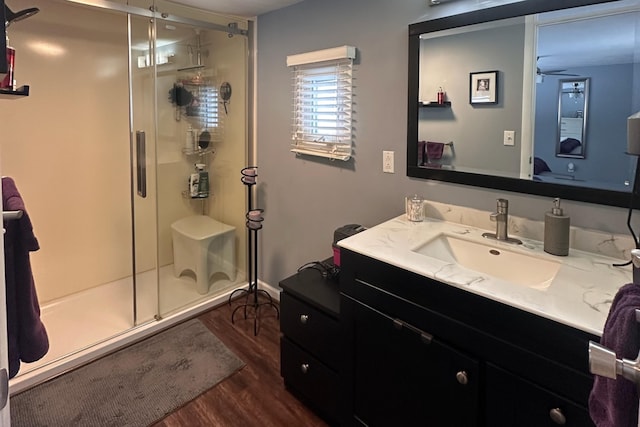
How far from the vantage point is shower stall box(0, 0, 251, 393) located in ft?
8.53

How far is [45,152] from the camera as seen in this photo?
9.04ft

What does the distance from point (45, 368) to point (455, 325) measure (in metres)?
2.18

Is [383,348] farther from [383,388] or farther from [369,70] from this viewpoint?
[369,70]

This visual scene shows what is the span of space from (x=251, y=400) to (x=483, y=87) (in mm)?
1876

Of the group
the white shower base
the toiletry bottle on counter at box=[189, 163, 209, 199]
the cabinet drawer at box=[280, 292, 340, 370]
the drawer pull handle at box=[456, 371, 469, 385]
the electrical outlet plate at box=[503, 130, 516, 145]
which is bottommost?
the white shower base

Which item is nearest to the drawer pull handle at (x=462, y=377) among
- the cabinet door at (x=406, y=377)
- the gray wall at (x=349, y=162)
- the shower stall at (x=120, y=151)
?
the cabinet door at (x=406, y=377)

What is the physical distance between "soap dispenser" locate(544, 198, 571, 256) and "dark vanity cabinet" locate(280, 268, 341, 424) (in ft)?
2.91

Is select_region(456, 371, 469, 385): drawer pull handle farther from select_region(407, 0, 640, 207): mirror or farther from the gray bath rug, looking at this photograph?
the gray bath rug

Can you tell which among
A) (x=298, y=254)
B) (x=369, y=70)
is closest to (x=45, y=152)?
(x=298, y=254)

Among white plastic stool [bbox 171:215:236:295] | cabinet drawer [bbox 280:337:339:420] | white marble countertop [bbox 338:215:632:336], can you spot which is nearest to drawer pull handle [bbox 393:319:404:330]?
white marble countertop [bbox 338:215:632:336]

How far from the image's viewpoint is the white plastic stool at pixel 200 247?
3.05 metres

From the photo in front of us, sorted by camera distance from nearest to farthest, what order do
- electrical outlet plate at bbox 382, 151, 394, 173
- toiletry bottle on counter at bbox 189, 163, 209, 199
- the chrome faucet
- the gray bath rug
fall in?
the chrome faucet < the gray bath rug < electrical outlet plate at bbox 382, 151, 394, 173 < toiletry bottle on counter at bbox 189, 163, 209, 199

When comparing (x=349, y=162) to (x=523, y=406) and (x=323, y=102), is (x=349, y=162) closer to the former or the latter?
(x=323, y=102)

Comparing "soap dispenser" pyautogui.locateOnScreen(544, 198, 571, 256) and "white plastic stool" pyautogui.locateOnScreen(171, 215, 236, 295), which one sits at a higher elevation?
"soap dispenser" pyautogui.locateOnScreen(544, 198, 571, 256)
